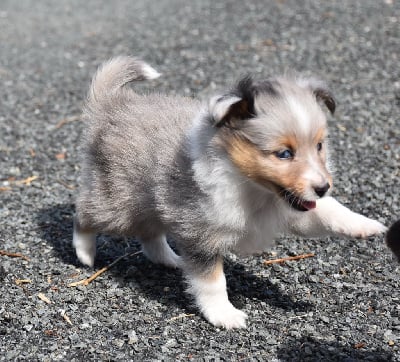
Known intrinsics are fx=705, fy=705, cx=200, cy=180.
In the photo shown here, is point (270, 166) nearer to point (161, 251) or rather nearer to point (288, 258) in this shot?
point (288, 258)

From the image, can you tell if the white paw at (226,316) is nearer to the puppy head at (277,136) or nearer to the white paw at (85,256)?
the puppy head at (277,136)

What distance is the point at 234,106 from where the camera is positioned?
399 cm

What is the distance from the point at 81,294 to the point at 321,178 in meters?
2.07

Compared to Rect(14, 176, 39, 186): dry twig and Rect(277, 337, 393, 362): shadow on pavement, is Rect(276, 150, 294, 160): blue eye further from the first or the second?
Rect(14, 176, 39, 186): dry twig

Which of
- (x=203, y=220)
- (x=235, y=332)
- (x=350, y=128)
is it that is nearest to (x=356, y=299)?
(x=235, y=332)

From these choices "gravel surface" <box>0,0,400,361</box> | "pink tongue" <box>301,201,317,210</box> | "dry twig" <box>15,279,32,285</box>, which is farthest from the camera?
"dry twig" <box>15,279,32,285</box>

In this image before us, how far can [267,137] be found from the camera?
3900 millimetres

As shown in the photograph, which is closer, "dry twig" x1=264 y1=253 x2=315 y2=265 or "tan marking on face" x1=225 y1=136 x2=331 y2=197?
"tan marking on face" x1=225 y1=136 x2=331 y2=197

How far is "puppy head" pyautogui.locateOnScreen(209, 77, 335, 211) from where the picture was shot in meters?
3.84

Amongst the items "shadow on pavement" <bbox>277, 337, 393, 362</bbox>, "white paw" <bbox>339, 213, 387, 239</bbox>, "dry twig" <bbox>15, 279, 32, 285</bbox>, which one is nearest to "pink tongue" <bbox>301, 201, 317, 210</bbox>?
"white paw" <bbox>339, 213, 387, 239</bbox>

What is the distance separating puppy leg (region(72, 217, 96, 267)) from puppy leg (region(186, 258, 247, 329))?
3.48 ft

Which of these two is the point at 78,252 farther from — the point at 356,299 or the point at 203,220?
the point at 356,299

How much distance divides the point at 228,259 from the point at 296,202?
59.5 inches

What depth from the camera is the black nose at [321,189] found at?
12.4ft
